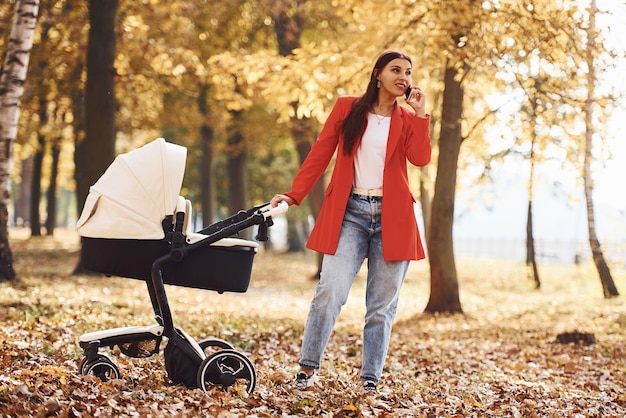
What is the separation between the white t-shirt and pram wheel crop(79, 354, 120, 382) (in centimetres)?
185

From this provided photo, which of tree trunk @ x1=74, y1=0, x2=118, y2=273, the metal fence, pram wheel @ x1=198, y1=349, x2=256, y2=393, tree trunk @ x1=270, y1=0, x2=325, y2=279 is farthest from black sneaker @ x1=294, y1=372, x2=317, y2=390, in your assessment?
the metal fence

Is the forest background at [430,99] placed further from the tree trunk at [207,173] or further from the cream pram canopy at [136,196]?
the cream pram canopy at [136,196]

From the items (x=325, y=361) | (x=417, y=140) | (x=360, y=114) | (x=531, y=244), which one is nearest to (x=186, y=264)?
(x=360, y=114)

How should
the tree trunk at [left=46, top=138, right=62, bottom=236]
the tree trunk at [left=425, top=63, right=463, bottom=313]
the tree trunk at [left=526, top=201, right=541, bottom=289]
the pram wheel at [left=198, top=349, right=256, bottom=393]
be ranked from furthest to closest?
the tree trunk at [left=46, top=138, right=62, bottom=236] → the tree trunk at [left=526, top=201, right=541, bottom=289] → the tree trunk at [left=425, top=63, right=463, bottom=313] → the pram wheel at [left=198, top=349, right=256, bottom=393]

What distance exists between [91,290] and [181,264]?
8021mm

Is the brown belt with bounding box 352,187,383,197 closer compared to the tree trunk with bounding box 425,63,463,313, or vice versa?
the brown belt with bounding box 352,187,383,197

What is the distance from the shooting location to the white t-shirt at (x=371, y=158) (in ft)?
16.4

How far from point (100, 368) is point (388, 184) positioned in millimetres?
2067

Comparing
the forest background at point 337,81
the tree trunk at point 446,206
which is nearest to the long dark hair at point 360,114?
the forest background at point 337,81

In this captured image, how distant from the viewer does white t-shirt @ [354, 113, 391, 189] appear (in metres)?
5.00

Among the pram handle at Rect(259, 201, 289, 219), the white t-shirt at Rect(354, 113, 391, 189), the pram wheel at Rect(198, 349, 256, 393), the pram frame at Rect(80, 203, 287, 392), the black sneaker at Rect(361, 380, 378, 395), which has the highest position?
the white t-shirt at Rect(354, 113, 391, 189)

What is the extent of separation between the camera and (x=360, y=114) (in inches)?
198

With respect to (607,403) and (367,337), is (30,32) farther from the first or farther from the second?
(607,403)

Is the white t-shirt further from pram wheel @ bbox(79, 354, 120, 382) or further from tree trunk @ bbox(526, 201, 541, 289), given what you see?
tree trunk @ bbox(526, 201, 541, 289)
